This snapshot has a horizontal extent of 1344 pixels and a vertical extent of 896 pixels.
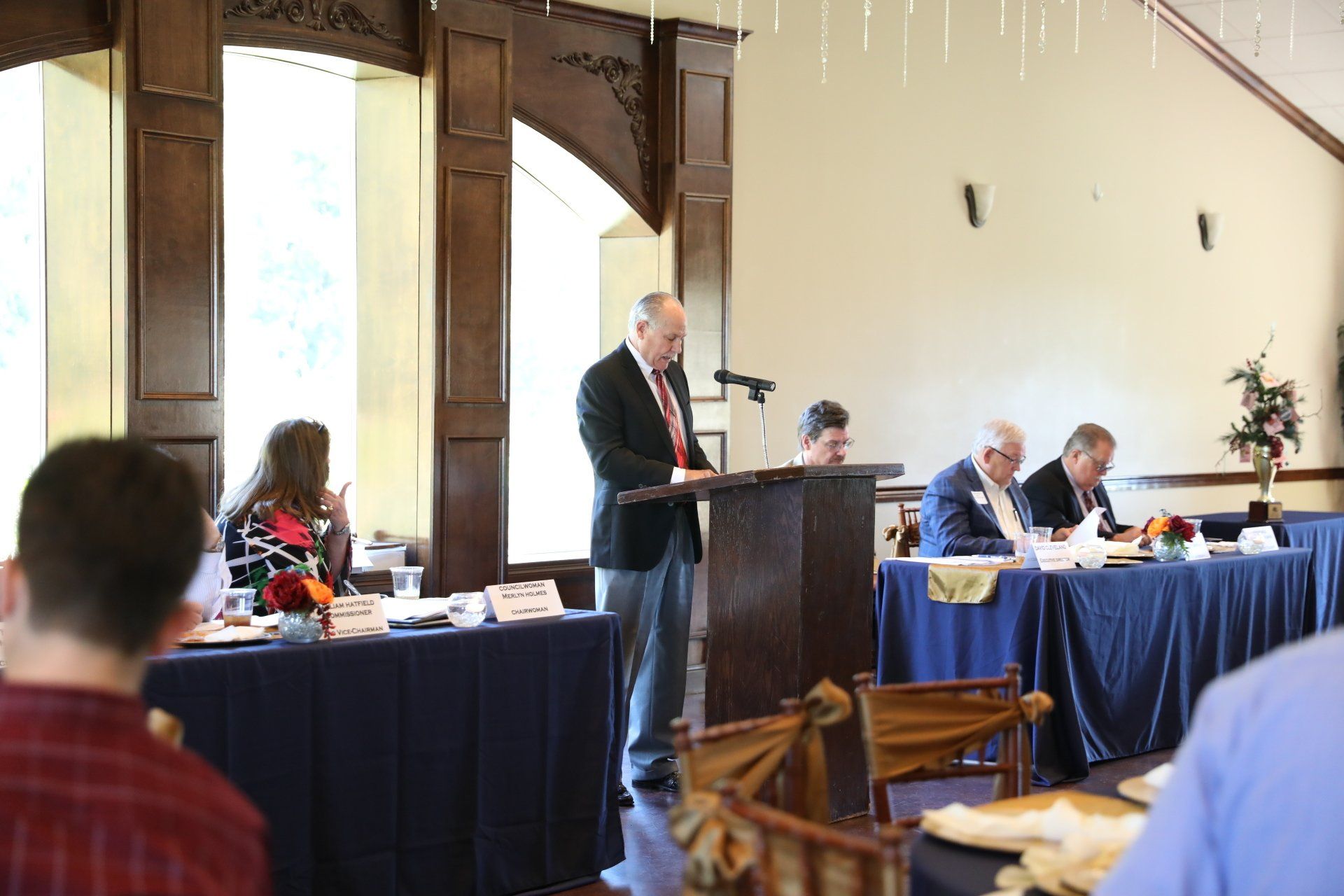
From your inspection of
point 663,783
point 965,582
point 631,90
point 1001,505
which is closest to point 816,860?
point 663,783

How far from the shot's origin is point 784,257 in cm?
683

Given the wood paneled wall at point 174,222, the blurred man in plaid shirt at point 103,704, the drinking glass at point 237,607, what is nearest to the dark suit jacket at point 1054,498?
the wood paneled wall at point 174,222

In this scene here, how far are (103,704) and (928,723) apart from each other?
4.51 ft

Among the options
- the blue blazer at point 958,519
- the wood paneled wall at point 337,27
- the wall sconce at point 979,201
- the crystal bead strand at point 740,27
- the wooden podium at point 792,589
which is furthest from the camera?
the wall sconce at point 979,201

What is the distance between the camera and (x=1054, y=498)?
580 cm

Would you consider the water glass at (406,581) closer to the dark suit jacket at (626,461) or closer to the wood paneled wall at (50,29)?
the dark suit jacket at (626,461)

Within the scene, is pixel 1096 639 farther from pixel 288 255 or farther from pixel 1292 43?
pixel 1292 43

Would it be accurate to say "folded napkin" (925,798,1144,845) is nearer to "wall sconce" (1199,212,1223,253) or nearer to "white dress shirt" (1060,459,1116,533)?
"white dress shirt" (1060,459,1116,533)

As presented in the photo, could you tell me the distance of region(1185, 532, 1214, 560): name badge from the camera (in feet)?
16.9

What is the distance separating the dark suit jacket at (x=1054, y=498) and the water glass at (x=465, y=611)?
325 cm

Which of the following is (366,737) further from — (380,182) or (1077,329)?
(1077,329)

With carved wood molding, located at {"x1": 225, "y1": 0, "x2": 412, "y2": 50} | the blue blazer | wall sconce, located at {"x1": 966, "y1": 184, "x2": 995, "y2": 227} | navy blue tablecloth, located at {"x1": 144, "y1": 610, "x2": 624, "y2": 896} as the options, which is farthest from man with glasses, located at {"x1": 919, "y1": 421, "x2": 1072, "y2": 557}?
carved wood molding, located at {"x1": 225, "y1": 0, "x2": 412, "y2": 50}

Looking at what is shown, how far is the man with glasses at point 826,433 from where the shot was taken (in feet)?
16.1

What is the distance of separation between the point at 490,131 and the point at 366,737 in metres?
3.28
